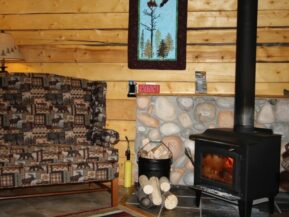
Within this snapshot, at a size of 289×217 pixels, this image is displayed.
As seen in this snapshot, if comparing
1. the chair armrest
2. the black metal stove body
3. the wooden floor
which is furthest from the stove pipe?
the chair armrest

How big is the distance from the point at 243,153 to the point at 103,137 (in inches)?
46.2

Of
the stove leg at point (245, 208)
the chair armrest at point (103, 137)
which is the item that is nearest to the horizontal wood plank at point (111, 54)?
the chair armrest at point (103, 137)

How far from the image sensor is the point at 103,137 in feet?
9.98

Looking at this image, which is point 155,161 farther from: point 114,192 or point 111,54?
point 111,54

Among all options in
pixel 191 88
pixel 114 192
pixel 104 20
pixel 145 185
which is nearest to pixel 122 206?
pixel 114 192

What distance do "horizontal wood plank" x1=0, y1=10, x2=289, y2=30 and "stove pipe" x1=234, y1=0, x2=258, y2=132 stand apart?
21.7 inches

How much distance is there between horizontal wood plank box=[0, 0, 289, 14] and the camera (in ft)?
11.2

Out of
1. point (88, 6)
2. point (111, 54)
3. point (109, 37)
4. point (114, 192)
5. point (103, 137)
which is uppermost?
point (88, 6)

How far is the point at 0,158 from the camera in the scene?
2.66 m

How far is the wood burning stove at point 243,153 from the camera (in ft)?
8.32

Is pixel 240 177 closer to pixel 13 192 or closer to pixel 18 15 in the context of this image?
pixel 13 192

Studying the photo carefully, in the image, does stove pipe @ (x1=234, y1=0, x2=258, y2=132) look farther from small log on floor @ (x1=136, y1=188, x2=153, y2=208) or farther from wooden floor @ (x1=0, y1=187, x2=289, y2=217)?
small log on floor @ (x1=136, y1=188, x2=153, y2=208)

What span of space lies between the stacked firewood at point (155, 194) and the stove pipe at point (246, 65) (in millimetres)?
751

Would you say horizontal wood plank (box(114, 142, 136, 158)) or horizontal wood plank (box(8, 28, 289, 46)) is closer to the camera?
horizontal wood plank (box(8, 28, 289, 46))
